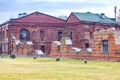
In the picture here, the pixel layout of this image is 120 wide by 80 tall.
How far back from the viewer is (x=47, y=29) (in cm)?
7375

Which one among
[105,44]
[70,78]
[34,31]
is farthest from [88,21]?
[70,78]

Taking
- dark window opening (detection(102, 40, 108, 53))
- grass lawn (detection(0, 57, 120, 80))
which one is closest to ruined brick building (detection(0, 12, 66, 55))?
dark window opening (detection(102, 40, 108, 53))

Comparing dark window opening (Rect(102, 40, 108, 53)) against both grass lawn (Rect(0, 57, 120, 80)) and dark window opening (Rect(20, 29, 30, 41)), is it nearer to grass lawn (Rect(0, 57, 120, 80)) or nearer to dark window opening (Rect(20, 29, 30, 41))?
grass lawn (Rect(0, 57, 120, 80))

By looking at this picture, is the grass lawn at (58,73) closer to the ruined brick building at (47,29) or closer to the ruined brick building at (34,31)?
the ruined brick building at (47,29)

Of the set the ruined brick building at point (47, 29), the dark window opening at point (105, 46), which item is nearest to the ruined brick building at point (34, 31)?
the ruined brick building at point (47, 29)

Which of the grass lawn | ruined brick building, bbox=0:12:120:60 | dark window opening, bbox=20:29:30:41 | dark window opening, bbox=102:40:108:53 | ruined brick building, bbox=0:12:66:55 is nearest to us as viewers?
the grass lawn

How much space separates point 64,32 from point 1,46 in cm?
1585

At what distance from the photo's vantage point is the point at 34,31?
238 ft

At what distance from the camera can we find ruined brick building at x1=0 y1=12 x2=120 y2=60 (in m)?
68.2

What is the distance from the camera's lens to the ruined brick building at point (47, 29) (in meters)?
68.2

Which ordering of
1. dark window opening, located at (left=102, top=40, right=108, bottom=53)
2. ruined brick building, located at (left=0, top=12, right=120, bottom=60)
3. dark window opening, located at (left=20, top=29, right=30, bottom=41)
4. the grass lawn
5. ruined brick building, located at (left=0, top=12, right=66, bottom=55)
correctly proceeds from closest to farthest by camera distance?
the grass lawn → dark window opening, located at (left=102, top=40, right=108, bottom=53) → ruined brick building, located at (left=0, top=12, right=120, bottom=60) → ruined brick building, located at (left=0, top=12, right=66, bottom=55) → dark window opening, located at (left=20, top=29, right=30, bottom=41)

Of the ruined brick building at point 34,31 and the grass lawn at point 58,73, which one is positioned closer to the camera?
the grass lawn at point 58,73

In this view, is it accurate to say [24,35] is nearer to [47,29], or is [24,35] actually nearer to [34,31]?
[34,31]

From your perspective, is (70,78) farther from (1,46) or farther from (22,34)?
(1,46)
